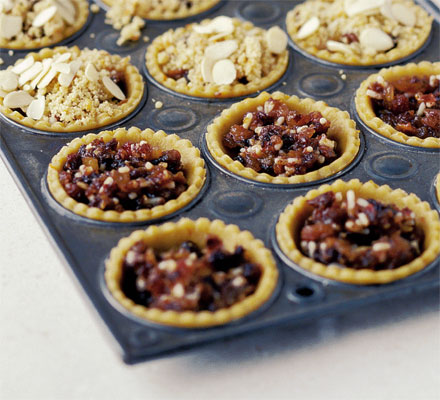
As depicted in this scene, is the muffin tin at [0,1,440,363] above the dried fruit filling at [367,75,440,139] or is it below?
below

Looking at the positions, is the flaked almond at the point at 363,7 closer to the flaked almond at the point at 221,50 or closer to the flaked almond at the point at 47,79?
the flaked almond at the point at 221,50

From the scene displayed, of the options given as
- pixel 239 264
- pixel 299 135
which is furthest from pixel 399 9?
pixel 239 264

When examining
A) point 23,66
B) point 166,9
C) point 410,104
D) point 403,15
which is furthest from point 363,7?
point 23,66

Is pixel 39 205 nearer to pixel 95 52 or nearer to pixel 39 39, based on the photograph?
pixel 95 52

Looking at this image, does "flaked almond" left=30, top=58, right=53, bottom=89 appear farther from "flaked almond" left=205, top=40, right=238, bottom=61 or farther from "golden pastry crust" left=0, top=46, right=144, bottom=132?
Result: "flaked almond" left=205, top=40, right=238, bottom=61

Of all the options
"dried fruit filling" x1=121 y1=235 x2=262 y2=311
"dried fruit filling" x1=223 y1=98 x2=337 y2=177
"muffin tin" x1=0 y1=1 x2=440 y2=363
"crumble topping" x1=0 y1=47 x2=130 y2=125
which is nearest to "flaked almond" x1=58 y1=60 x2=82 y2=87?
"crumble topping" x1=0 y1=47 x2=130 y2=125

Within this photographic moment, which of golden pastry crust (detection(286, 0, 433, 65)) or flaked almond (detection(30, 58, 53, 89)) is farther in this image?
golden pastry crust (detection(286, 0, 433, 65))

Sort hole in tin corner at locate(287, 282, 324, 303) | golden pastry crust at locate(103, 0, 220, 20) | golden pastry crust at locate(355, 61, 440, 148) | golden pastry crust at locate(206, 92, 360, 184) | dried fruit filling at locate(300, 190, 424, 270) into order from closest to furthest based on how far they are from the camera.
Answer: hole in tin corner at locate(287, 282, 324, 303) < dried fruit filling at locate(300, 190, 424, 270) < golden pastry crust at locate(206, 92, 360, 184) < golden pastry crust at locate(355, 61, 440, 148) < golden pastry crust at locate(103, 0, 220, 20)

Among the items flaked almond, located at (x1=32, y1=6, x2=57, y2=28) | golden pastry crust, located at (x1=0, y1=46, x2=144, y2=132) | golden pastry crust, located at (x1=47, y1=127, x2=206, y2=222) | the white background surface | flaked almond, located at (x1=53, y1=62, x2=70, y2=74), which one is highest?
flaked almond, located at (x1=53, y1=62, x2=70, y2=74)
